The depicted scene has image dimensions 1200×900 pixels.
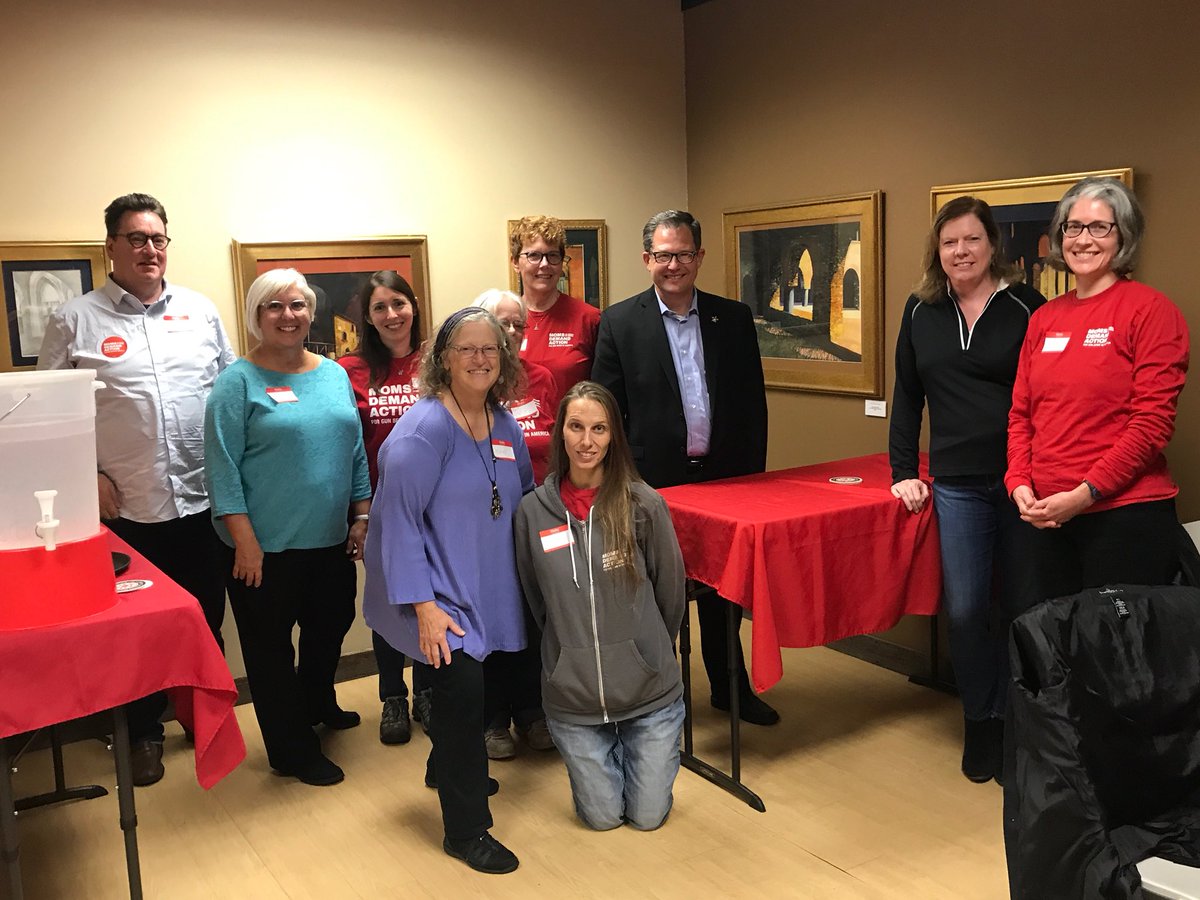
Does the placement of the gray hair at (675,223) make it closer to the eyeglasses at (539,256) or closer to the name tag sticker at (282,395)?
the eyeglasses at (539,256)

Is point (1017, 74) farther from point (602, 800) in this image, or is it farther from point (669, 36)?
point (602, 800)

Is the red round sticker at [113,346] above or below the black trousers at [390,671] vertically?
above

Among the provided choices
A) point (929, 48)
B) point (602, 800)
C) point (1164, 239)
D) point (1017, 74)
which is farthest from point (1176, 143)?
point (602, 800)

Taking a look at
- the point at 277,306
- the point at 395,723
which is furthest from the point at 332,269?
the point at 395,723

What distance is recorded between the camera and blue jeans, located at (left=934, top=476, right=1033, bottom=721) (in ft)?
10.3

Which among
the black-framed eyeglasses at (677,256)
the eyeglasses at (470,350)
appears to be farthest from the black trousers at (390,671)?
the black-framed eyeglasses at (677,256)

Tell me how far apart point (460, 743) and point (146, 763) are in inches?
51.4

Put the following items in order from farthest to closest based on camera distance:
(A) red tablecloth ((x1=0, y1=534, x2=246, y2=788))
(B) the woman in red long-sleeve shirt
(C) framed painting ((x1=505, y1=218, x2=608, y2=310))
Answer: (C) framed painting ((x1=505, y1=218, x2=608, y2=310))
(B) the woman in red long-sleeve shirt
(A) red tablecloth ((x1=0, y1=534, x2=246, y2=788))

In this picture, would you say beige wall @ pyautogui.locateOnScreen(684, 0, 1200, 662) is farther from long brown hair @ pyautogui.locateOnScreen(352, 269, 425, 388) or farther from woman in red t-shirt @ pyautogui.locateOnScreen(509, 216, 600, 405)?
long brown hair @ pyautogui.locateOnScreen(352, 269, 425, 388)

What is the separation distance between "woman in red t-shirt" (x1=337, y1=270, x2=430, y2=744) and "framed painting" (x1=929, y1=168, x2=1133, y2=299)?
1969 mm

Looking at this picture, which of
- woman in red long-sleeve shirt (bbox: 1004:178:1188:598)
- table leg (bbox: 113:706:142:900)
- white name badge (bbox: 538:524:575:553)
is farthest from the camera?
white name badge (bbox: 538:524:575:553)

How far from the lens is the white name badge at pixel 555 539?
2947mm

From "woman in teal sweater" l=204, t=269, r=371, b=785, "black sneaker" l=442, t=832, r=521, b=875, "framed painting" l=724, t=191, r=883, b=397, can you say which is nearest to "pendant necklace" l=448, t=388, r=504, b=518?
"woman in teal sweater" l=204, t=269, r=371, b=785

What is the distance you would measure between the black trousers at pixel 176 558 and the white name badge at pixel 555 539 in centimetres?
125
